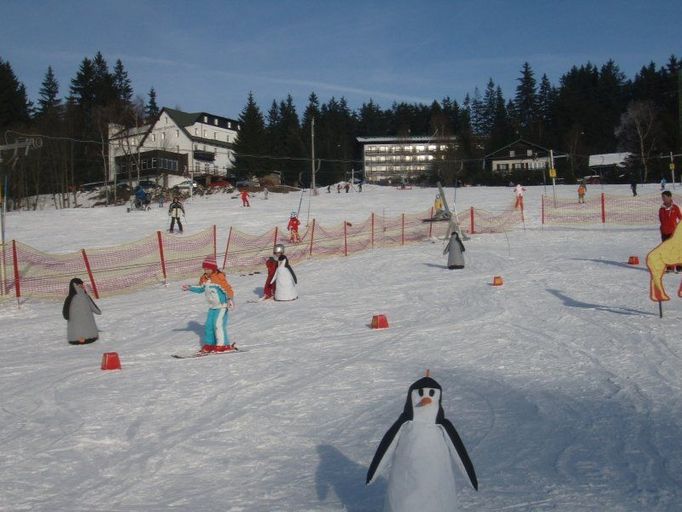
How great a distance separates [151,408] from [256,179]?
76.5 m

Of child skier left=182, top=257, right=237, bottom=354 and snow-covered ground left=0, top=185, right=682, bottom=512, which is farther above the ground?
child skier left=182, top=257, right=237, bottom=354

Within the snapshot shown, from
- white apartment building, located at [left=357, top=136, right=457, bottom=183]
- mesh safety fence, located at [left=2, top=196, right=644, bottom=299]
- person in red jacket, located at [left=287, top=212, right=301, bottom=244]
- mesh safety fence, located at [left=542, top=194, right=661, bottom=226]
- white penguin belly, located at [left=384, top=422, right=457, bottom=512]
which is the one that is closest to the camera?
white penguin belly, located at [left=384, top=422, right=457, bottom=512]

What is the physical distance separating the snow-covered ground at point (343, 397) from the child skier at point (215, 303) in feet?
2.07

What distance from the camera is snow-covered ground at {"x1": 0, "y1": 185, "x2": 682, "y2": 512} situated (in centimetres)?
580

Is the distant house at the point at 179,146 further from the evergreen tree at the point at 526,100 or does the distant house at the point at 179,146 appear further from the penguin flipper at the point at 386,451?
the penguin flipper at the point at 386,451

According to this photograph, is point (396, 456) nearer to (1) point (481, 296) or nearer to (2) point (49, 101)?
(1) point (481, 296)

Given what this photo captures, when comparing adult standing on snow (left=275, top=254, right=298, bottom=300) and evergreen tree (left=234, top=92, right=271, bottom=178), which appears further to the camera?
evergreen tree (left=234, top=92, right=271, bottom=178)

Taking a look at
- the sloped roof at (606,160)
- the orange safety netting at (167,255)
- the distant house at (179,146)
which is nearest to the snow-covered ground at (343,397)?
the orange safety netting at (167,255)

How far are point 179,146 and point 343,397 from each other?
89067 mm

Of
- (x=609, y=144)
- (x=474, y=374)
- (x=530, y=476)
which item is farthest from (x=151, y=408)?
(x=609, y=144)

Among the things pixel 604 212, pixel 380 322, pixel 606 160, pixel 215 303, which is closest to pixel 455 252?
pixel 380 322

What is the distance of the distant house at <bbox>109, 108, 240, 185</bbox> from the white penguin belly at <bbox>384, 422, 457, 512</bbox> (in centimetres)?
7870

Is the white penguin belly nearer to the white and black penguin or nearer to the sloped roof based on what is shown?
the white and black penguin

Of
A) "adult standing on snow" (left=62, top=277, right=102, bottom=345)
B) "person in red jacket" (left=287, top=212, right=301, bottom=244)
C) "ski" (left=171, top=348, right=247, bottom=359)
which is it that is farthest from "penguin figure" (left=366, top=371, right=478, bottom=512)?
"person in red jacket" (left=287, top=212, right=301, bottom=244)
